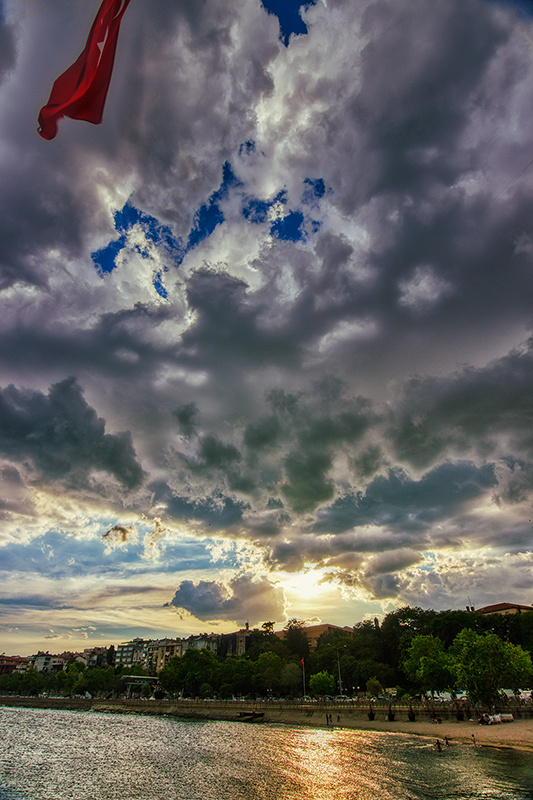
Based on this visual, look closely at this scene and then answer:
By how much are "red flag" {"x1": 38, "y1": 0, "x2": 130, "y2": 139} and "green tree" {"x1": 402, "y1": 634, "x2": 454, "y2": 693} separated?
72.7 m

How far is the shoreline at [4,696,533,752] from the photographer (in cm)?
4059

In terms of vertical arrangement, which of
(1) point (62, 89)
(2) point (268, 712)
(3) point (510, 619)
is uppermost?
(1) point (62, 89)

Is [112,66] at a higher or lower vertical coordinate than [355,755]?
higher

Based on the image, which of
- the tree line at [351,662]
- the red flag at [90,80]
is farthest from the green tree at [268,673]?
the red flag at [90,80]

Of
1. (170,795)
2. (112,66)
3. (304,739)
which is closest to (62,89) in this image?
(112,66)

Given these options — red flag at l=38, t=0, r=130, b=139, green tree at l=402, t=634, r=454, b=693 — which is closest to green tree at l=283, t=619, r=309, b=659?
green tree at l=402, t=634, r=454, b=693

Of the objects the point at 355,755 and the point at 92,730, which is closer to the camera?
the point at 355,755

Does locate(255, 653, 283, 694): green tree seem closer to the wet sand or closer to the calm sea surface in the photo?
the wet sand

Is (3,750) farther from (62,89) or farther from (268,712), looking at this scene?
(62,89)

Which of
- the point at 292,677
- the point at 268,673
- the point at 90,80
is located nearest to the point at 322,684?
the point at 292,677

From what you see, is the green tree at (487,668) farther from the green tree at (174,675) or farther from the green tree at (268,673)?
the green tree at (174,675)

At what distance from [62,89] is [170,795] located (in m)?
37.3

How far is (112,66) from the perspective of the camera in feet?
29.7

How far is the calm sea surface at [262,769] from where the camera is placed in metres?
27.0
